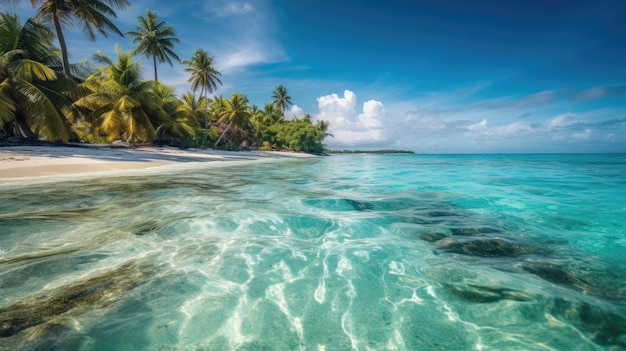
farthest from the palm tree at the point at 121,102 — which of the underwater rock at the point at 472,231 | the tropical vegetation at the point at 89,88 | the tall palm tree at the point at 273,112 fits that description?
the tall palm tree at the point at 273,112

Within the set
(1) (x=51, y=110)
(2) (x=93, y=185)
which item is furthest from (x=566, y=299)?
(1) (x=51, y=110)

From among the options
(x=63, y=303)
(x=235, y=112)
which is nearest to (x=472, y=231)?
(x=63, y=303)

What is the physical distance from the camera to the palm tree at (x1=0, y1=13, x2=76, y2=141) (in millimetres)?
14117

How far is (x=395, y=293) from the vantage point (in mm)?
2510

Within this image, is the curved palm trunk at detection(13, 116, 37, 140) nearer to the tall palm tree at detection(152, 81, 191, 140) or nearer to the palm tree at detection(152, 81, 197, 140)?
the tall palm tree at detection(152, 81, 191, 140)

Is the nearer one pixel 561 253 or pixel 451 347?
pixel 451 347

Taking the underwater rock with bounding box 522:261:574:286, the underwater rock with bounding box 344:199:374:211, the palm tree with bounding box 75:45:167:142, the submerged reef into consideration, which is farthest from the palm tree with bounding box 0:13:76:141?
A: the underwater rock with bounding box 522:261:574:286

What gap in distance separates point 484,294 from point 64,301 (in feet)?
11.8

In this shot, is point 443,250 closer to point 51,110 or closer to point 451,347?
point 451,347

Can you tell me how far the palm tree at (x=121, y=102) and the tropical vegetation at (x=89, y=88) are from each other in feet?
0.20

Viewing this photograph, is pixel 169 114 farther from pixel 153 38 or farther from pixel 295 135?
pixel 295 135

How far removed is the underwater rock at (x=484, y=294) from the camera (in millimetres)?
2385

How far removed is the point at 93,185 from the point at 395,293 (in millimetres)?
9138

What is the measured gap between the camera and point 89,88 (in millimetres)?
19703
